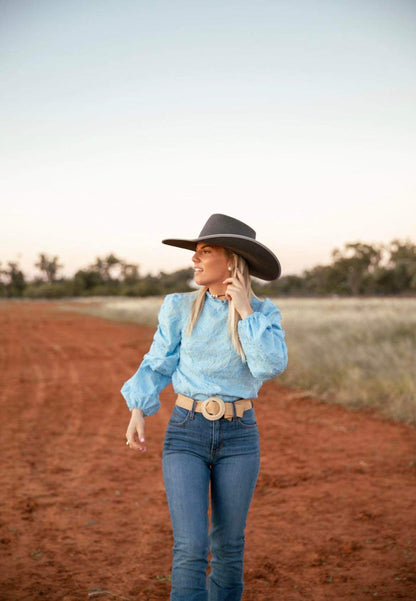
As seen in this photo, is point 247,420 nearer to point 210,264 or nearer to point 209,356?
point 209,356

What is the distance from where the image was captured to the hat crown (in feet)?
8.82

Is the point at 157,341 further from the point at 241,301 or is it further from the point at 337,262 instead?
the point at 337,262

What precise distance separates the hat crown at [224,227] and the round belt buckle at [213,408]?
0.77 m

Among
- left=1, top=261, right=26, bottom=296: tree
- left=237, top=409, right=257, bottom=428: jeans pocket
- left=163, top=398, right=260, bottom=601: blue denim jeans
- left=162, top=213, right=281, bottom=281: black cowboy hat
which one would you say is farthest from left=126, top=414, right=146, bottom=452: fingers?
left=1, top=261, right=26, bottom=296: tree

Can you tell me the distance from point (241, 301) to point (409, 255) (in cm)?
6477

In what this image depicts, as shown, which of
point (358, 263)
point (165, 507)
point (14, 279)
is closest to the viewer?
point (165, 507)

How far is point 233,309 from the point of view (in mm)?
2576

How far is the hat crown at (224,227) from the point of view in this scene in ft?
8.82

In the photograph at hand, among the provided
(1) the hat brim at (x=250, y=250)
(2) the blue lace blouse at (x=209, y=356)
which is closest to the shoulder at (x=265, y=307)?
(2) the blue lace blouse at (x=209, y=356)

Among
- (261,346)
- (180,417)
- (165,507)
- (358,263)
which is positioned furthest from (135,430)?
(358,263)

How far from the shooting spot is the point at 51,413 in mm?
8062

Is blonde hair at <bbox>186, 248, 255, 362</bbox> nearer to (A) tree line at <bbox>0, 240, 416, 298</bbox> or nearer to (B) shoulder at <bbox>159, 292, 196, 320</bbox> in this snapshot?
(B) shoulder at <bbox>159, 292, 196, 320</bbox>

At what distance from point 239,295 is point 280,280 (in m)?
69.9

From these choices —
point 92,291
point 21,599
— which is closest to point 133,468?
point 21,599
